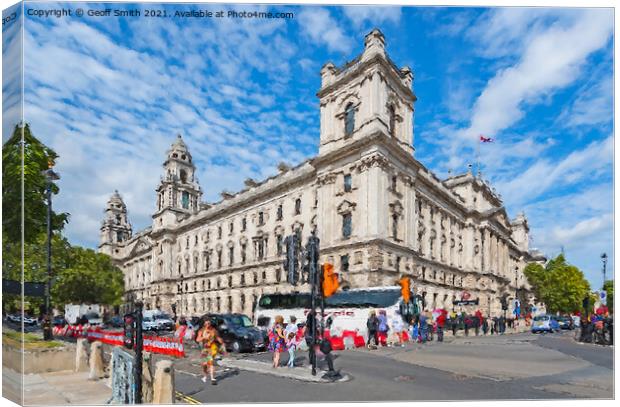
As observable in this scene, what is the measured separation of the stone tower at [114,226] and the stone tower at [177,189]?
119 centimetres

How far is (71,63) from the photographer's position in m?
12.3

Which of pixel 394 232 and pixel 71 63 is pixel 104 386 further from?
pixel 394 232

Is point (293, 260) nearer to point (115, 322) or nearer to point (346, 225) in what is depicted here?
point (115, 322)

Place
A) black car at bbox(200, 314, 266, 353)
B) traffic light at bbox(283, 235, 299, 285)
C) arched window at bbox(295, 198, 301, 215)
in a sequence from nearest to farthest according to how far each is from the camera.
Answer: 1. traffic light at bbox(283, 235, 299, 285)
2. black car at bbox(200, 314, 266, 353)
3. arched window at bbox(295, 198, 301, 215)

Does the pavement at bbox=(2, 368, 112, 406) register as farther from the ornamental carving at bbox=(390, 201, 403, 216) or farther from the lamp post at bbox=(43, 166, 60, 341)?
the ornamental carving at bbox=(390, 201, 403, 216)

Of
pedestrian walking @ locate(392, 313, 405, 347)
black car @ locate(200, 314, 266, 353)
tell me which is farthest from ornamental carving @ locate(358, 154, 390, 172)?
black car @ locate(200, 314, 266, 353)

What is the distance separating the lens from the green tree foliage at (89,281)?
51.0 ft

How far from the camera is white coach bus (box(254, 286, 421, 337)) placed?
77.2 ft

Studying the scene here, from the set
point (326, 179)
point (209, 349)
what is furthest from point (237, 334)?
point (326, 179)

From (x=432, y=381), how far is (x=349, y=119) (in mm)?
15045

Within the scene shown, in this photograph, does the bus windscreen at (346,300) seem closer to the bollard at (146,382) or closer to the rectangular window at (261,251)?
the rectangular window at (261,251)

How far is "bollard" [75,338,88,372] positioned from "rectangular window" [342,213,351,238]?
49.4 ft

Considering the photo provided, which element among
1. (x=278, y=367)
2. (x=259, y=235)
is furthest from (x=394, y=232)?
(x=278, y=367)

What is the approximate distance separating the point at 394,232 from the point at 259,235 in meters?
12.6
